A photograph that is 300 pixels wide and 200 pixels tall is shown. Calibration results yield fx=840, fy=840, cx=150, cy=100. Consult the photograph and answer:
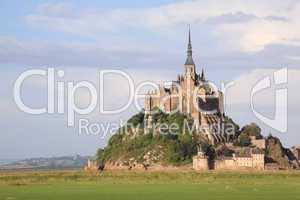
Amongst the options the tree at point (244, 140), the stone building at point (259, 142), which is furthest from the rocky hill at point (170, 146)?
the stone building at point (259, 142)

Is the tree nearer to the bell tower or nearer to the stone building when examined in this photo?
the stone building

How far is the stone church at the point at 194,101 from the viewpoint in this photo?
504 feet

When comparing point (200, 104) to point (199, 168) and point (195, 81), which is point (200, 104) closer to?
point (195, 81)

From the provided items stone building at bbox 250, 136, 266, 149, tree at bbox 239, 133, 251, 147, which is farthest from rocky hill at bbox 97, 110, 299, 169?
stone building at bbox 250, 136, 266, 149

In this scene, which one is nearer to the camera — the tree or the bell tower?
the tree

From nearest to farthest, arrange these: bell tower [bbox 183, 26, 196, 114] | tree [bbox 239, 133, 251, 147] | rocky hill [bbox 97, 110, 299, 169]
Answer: rocky hill [bbox 97, 110, 299, 169], tree [bbox 239, 133, 251, 147], bell tower [bbox 183, 26, 196, 114]

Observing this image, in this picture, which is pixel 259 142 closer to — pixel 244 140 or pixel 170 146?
pixel 244 140

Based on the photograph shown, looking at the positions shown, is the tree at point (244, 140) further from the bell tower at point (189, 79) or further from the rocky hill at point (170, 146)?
the bell tower at point (189, 79)

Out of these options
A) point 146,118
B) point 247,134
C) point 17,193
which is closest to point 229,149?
point 247,134

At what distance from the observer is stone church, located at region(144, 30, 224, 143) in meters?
154

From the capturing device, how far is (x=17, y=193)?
57.1 metres

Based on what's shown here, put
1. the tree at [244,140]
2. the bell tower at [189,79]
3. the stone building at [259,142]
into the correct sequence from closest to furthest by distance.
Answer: the stone building at [259,142]
the tree at [244,140]
the bell tower at [189,79]

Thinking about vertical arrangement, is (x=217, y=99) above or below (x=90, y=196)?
above

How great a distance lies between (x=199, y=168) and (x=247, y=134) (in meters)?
19.0
